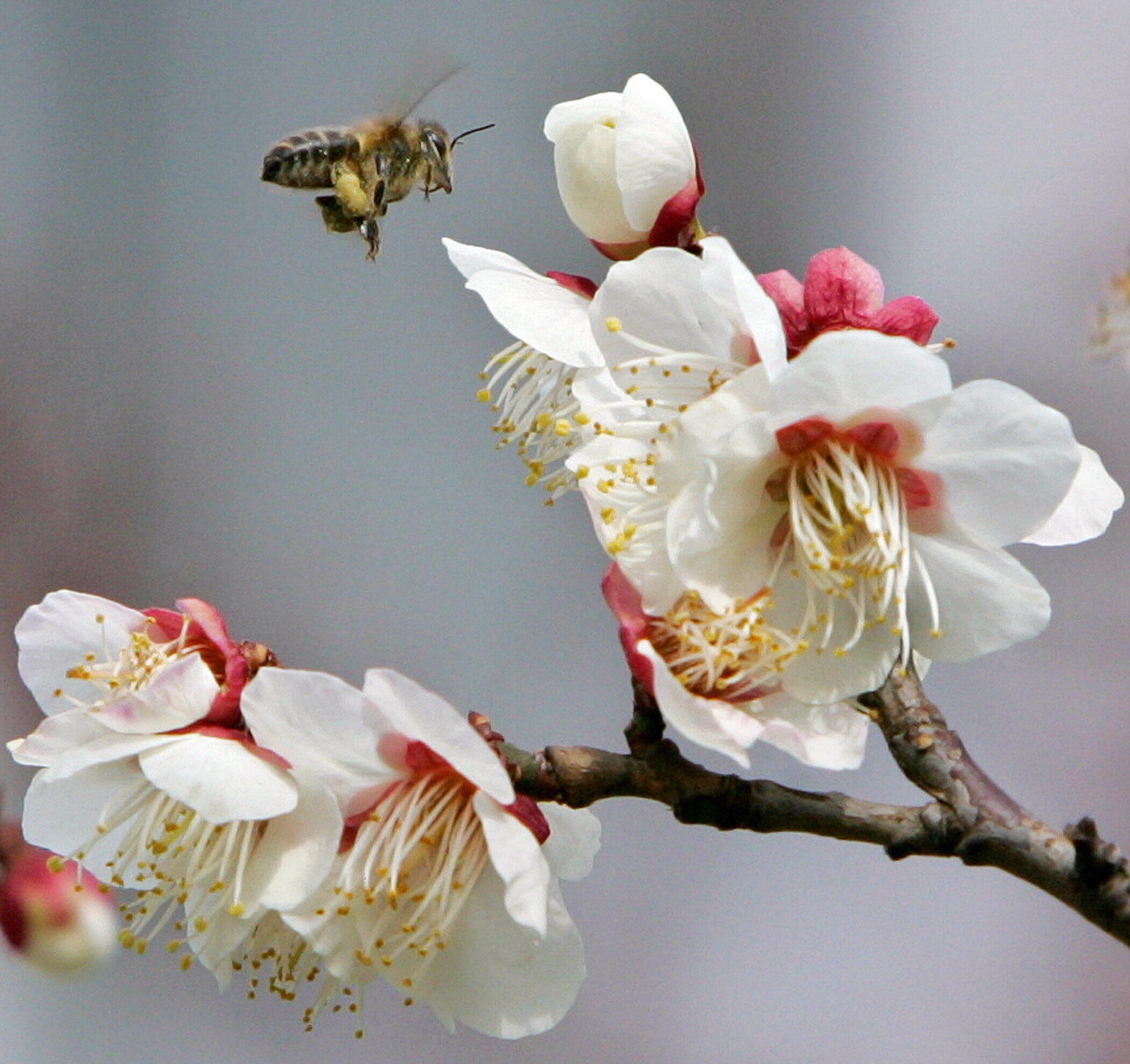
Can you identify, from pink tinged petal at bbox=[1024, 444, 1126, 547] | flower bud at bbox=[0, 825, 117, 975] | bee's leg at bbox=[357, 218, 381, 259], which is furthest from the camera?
flower bud at bbox=[0, 825, 117, 975]

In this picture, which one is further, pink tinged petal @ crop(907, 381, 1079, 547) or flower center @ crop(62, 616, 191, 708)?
flower center @ crop(62, 616, 191, 708)

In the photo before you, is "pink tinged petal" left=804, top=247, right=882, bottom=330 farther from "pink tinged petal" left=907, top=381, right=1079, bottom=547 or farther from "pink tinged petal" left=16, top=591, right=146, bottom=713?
"pink tinged petal" left=16, top=591, right=146, bottom=713

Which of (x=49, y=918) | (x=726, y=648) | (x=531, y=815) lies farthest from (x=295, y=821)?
(x=49, y=918)

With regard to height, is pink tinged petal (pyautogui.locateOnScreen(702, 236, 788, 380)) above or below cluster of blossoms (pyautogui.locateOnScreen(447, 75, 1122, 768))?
above

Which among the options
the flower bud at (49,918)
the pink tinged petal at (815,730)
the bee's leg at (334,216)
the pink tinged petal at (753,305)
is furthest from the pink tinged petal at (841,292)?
the flower bud at (49,918)

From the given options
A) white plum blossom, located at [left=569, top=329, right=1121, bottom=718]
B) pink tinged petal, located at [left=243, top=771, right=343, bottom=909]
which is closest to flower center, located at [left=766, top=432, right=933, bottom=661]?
white plum blossom, located at [left=569, top=329, right=1121, bottom=718]

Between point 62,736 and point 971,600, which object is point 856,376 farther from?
point 62,736

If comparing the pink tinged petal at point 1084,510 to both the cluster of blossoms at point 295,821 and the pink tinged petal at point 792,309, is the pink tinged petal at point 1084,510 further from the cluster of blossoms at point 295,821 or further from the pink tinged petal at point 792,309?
the cluster of blossoms at point 295,821
